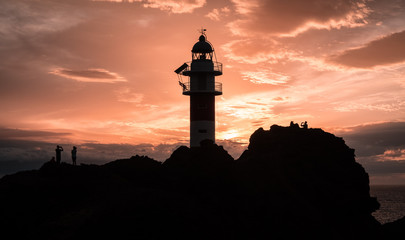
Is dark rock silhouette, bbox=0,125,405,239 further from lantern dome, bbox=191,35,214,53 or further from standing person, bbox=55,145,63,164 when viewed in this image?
lantern dome, bbox=191,35,214,53


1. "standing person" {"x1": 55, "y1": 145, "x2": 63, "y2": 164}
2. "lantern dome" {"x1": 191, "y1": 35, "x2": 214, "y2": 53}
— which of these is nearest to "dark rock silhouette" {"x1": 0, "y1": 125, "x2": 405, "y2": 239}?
"standing person" {"x1": 55, "y1": 145, "x2": 63, "y2": 164}

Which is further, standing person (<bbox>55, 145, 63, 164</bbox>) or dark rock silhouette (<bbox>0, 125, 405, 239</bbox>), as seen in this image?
standing person (<bbox>55, 145, 63, 164</bbox>)

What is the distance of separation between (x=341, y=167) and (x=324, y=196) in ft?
10.1

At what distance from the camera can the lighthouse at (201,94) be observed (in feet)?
146

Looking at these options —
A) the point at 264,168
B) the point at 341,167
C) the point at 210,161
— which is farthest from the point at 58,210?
the point at 341,167

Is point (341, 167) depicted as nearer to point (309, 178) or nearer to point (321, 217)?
point (309, 178)

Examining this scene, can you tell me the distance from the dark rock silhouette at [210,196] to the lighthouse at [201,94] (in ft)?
35.8

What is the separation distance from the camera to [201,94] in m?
45.1

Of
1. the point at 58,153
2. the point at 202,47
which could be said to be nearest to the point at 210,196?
the point at 58,153

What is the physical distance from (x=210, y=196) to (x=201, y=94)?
2082cm

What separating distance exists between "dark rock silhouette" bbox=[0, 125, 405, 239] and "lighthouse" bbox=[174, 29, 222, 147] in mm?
10907

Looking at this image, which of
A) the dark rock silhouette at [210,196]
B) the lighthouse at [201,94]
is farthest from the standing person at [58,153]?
the lighthouse at [201,94]

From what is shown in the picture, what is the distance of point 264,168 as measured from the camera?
28.0m

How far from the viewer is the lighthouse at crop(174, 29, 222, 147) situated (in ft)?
146
